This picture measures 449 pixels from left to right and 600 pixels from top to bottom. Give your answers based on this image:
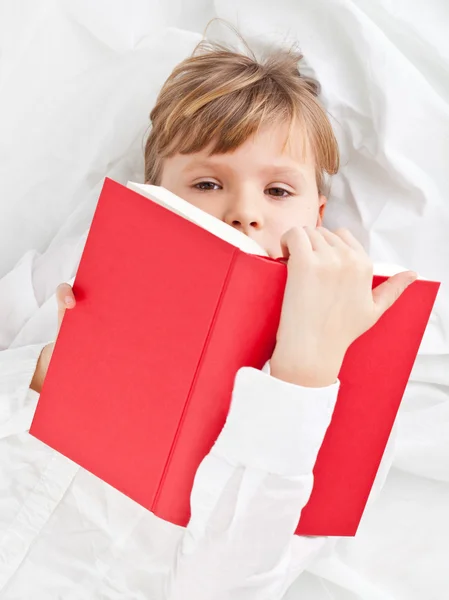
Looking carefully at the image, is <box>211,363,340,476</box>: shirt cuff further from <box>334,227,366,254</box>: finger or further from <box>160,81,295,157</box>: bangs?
<box>160,81,295,157</box>: bangs

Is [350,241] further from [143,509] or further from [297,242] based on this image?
[143,509]

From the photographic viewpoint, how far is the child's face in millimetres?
776

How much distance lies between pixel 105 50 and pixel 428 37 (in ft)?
1.51

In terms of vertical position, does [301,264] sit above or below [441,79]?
below

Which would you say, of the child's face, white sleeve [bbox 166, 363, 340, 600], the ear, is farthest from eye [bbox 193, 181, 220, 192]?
white sleeve [bbox 166, 363, 340, 600]

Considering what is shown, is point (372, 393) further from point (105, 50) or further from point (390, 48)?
point (105, 50)

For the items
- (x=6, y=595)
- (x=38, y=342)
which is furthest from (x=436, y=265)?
(x=6, y=595)

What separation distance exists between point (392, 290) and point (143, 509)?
393mm

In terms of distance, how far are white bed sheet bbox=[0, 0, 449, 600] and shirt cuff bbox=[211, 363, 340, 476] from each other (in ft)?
1.00

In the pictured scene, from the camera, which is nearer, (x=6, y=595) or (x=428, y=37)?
(x=6, y=595)

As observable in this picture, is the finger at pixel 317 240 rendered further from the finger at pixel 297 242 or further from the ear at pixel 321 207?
the ear at pixel 321 207

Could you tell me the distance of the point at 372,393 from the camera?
26.1 inches

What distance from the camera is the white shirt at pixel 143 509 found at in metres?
0.61

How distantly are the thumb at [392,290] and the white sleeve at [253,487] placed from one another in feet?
0.28
